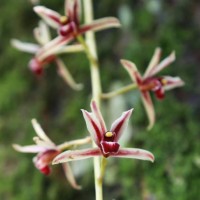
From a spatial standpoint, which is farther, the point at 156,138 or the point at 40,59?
the point at 156,138

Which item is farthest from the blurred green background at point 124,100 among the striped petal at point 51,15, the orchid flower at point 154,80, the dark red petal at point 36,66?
the striped petal at point 51,15

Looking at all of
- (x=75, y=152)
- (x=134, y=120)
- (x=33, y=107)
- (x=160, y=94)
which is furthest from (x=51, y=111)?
(x=75, y=152)

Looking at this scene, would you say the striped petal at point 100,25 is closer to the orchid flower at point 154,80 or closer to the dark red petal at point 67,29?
the dark red petal at point 67,29

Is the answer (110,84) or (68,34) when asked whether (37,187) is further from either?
(68,34)

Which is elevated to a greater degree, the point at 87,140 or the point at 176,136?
the point at 87,140

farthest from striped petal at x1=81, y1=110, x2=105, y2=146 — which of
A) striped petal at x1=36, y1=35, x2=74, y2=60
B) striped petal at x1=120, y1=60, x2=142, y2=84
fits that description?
striped petal at x1=36, y1=35, x2=74, y2=60

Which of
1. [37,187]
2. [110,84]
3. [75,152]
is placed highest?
[75,152]

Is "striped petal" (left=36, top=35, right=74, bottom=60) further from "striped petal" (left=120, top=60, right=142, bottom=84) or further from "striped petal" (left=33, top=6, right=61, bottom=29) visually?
"striped petal" (left=120, top=60, right=142, bottom=84)

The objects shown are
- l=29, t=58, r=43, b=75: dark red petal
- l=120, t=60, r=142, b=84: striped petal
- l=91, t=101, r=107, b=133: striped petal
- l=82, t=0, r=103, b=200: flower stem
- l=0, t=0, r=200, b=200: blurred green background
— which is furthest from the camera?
l=0, t=0, r=200, b=200: blurred green background
